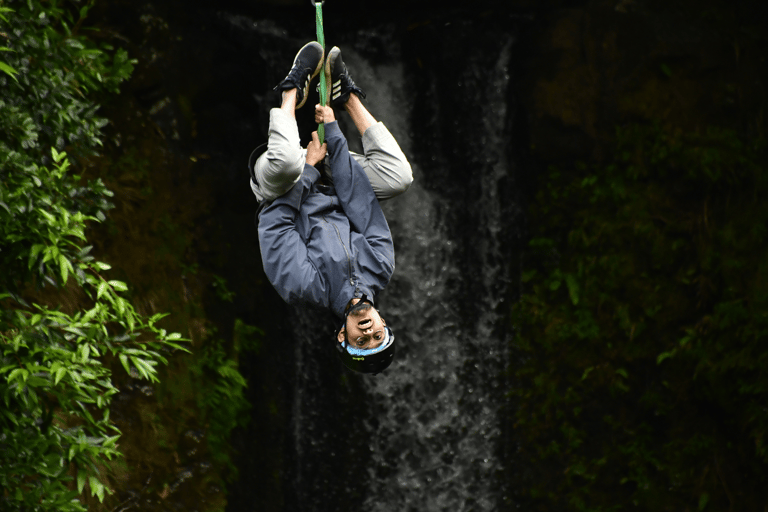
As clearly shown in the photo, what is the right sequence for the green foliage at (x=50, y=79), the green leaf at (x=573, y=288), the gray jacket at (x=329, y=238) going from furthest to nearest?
the green leaf at (x=573, y=288) → the green foliage at (x=50, y=79) → the gray jacket at (x=329, y=238)

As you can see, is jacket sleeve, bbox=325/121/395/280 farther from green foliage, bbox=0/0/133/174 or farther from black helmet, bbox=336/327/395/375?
green foliage, bbox=0/0/133/174

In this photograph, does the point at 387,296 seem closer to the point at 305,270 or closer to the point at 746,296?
the point at 746,296

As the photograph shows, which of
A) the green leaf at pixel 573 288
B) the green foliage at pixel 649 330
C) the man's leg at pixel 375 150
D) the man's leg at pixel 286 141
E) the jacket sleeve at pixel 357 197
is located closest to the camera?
the man's leg at pixel 286 141

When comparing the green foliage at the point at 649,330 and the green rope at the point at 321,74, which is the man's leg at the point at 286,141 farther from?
the green foliage at the point at 649,330

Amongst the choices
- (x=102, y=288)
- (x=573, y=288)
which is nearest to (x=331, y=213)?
(x=102, y=288)

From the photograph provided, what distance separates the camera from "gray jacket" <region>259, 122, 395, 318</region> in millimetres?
3037

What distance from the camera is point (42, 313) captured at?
3529 mm

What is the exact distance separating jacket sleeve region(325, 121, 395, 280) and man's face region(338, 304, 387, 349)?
24 centimetres

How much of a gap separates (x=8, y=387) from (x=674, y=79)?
5.22 m

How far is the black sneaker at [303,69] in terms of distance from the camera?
3.17m

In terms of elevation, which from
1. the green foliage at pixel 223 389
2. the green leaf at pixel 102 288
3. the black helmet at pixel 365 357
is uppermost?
the green leaf at pixel 102 288

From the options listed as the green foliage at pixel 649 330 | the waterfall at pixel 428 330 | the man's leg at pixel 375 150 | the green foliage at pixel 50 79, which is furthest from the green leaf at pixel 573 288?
the green foliage at pixel 50 79

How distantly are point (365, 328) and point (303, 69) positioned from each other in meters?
1.16

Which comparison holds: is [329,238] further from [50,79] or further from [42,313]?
[50,79]
